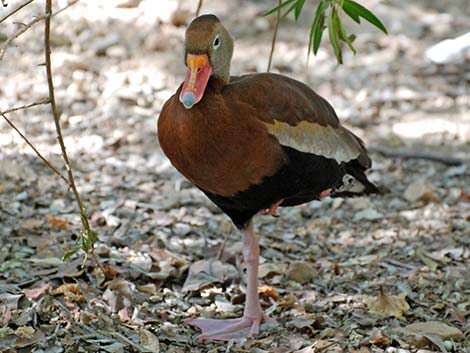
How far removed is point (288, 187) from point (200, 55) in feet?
2.10

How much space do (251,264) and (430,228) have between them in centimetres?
154

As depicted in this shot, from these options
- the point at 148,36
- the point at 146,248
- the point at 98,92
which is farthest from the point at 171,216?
the point at 148,36

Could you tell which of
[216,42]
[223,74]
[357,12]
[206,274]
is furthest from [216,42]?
[206,274]

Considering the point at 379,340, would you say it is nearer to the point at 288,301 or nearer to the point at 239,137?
the point at 288,301

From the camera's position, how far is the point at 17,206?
4.68m

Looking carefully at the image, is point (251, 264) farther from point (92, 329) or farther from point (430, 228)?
point (430, 228)

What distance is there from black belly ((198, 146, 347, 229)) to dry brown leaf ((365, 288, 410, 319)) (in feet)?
1.82

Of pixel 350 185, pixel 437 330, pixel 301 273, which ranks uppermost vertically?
pixel 350 185

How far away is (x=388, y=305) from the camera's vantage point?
3.81 meters

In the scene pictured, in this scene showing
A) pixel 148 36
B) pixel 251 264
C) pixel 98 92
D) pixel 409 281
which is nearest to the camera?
pixel 251 264

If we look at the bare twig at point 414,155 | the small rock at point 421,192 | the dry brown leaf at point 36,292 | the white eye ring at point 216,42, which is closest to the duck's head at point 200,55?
the white eye ring at point 216,42

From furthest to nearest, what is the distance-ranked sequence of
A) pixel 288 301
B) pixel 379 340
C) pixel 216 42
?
pixel 288 301
pixel 379 340
pixel 216 42

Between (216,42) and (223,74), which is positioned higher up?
(216,42)

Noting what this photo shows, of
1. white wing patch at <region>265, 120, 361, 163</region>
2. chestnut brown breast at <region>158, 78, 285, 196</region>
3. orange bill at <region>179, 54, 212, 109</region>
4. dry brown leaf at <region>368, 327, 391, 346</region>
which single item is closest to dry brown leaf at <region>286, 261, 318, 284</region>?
white wing patch at <region>265, 120, 361, 163</region>
